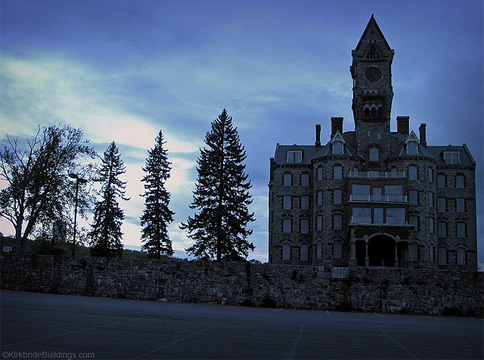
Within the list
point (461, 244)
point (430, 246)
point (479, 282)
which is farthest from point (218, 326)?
point (461, 244)

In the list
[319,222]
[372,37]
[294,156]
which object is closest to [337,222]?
[319,222]

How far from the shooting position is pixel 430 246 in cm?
5484

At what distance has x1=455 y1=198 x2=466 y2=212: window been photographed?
2292 inches

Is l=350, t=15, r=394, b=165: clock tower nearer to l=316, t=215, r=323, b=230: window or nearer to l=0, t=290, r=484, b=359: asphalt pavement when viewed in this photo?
l=316, t=215, r=323, b=230: window

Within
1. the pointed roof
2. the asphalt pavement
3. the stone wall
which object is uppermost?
the pointed roof

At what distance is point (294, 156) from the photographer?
60.8 m

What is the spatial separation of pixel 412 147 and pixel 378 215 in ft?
31.6

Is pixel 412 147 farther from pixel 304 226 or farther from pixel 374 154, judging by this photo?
pixel 304 226

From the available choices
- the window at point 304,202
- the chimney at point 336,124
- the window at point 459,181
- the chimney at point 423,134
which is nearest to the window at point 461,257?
the window at point 459,181

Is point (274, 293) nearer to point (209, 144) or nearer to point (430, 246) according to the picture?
point (209, 144)

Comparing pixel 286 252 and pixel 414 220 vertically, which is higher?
pixel 414 220

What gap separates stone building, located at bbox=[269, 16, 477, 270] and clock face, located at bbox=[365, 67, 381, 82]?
12 cm

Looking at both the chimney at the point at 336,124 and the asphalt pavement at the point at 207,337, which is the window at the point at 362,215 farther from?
the asphalt pavement at the point at 207,337

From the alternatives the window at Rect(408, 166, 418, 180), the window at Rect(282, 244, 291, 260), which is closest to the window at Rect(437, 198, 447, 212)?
the window at Rect(408, 166, 418, 180)
